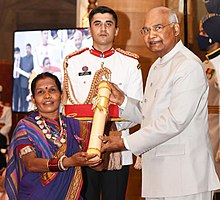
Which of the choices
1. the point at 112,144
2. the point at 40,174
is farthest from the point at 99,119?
the point at 40,174

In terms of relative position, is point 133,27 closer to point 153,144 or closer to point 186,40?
point 186,40

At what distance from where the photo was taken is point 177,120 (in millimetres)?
3371

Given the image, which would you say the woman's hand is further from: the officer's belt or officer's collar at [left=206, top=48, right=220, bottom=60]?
officer's collar at [left=206, top=48, right=220, bottom=60]

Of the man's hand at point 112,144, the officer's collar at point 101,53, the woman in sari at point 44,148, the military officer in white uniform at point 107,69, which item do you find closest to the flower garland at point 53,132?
the woman in sari at point 44,148

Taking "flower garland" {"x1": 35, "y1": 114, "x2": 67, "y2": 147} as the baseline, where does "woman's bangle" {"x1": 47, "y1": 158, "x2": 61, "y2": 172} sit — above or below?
below

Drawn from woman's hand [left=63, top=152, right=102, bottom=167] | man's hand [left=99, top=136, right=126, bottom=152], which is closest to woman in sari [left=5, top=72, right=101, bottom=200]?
woman's hand [left=63, top=152, right=102, bottom=167]

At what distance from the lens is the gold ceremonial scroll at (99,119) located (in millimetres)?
3260

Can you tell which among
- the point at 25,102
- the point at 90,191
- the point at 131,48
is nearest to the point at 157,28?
the point at 90,191

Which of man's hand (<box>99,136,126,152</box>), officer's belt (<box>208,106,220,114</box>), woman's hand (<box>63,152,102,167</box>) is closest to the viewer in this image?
woman's hand (<box>63,152,102,167</box>)

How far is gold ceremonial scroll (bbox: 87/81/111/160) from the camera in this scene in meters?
3.26

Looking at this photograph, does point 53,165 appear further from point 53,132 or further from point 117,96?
point 117,96

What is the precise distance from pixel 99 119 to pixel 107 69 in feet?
3.52

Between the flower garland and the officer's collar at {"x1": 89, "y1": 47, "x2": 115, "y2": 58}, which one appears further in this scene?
the officer's collar at {"x1": 89, "y1": 47, "x2": 115, "y2": 58}

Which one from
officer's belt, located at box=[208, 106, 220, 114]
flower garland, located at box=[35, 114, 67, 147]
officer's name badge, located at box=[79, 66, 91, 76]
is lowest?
flower garland, located at box=[35, 114, 67, 147]
